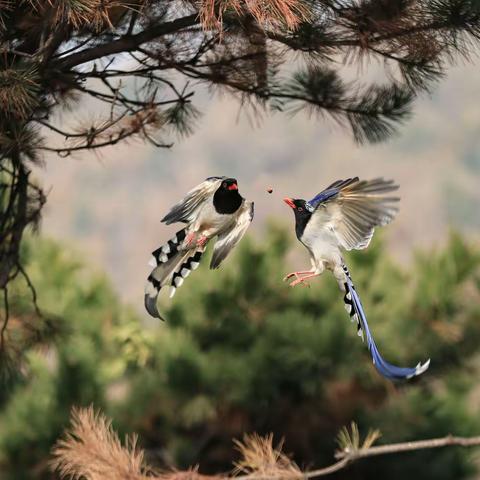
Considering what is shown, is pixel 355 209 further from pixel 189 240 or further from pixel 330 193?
pixel 189 240

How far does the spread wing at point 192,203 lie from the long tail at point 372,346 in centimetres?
22

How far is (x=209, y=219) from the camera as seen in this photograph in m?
1.28

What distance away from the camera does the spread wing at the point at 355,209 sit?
1161mm

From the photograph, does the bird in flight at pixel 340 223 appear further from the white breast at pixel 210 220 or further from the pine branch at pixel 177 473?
the pine branch at pixel 177 473

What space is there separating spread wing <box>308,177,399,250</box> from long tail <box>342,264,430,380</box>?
0.15 ft

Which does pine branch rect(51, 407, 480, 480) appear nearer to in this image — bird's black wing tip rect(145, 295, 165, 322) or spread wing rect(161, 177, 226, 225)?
bird's black wing tip rect(145, 295, 165, 322)

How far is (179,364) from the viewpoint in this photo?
420 cm

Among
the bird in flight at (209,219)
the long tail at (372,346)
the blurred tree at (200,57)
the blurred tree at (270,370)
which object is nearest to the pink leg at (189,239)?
the bird in flight at (209,219)

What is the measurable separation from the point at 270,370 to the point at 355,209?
2.95 m

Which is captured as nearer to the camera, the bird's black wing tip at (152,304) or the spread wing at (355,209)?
the spread wing at (355,209)

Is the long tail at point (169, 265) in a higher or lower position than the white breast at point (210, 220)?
lower

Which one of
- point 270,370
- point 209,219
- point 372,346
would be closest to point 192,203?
point 209,219

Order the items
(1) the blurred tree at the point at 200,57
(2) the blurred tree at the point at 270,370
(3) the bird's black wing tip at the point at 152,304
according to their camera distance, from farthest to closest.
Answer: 1. (2) the blurred tree at the point at 270,370
2. (1) the blurred tree at the point at 200,57
3. (3) the bird's black wing tip at the point at 152,304

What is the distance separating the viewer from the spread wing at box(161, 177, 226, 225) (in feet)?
4.24
